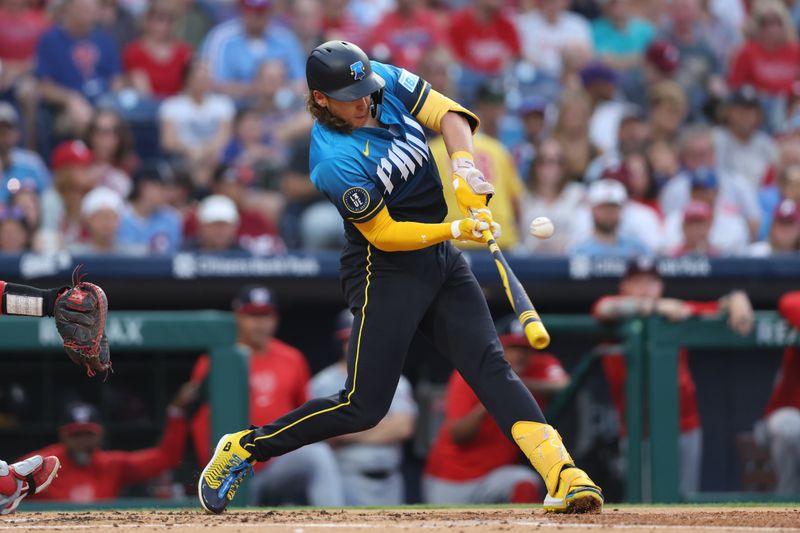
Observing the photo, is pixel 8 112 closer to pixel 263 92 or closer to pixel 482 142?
pixel 263 92

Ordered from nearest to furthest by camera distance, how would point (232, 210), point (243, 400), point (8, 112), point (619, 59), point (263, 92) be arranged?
point (243, 400) → point (232, 210) → point (8, 112) → point (263, 92) → point (619, 59)

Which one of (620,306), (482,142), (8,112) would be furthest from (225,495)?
(8,112)

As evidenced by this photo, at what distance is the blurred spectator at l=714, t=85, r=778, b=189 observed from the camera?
9.63m

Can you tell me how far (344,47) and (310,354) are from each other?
3.54 m

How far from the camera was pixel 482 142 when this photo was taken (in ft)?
26.4

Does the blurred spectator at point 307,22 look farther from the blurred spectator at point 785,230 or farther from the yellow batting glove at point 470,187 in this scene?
the yellow batting glove at point 470,187

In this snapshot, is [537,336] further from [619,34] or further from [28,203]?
[619,34]

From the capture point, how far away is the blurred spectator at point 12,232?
292 inches

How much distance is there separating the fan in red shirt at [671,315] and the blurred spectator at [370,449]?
113 cm

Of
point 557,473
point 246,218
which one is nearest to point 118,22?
point 246,218

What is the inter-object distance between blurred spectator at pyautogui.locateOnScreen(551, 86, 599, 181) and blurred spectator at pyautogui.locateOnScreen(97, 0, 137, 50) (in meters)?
3.28

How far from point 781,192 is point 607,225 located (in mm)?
1508

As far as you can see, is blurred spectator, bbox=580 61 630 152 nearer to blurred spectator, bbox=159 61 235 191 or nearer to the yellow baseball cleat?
blurred spectator, bbox=159 61 235 191

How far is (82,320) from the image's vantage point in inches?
183
